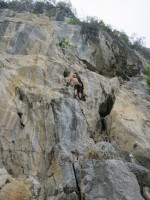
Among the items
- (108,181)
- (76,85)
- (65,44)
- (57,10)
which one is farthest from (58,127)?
(57,10)

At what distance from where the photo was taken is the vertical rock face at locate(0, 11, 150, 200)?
8.65 m

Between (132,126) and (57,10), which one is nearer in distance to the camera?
(132,126)

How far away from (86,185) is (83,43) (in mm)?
15712

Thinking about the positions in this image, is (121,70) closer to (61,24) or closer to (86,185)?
(61,24)

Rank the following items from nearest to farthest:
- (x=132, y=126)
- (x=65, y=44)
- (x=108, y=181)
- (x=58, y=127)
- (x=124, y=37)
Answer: (x=108, y=181)
(x=58, y=127)
(x=132, y=126)
(x=65, y=44)
(x=124, y=37)

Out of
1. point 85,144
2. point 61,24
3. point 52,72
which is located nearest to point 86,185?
point 85,144

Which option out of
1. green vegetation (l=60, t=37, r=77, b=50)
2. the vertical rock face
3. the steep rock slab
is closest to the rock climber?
the vertical rock face

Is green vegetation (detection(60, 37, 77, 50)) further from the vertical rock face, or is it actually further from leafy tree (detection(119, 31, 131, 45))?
leafy tree (detection(119, 31, 131, 45))

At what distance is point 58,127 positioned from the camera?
464 inches

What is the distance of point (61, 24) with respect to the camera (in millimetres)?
24984

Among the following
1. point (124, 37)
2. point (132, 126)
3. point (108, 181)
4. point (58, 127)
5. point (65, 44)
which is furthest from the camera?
point (124, 37)

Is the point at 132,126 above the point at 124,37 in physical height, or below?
below

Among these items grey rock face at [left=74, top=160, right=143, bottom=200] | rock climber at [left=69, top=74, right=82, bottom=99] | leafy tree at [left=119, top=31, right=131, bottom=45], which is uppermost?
leafy tree at [left=119, top=31, right=131, bottom=45]

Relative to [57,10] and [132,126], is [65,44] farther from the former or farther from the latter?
[57,10]
